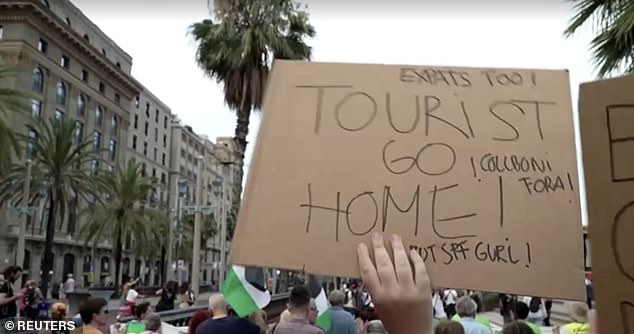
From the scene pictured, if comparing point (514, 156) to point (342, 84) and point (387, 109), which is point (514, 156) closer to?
point (387, 109)

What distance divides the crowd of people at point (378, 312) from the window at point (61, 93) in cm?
3916


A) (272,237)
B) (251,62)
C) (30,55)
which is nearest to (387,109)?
(272,237)

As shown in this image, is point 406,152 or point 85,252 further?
point 85,252

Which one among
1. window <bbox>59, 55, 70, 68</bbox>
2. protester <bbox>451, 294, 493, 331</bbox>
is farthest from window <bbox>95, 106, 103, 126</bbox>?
protester <bbox>451, 294, 493, 331</bbox>

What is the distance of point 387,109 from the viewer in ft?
5.84

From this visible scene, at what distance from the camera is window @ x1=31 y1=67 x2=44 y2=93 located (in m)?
46.9

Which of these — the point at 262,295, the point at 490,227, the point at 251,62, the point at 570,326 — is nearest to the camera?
the point at 490,227

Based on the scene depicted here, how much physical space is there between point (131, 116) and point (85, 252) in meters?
17.7

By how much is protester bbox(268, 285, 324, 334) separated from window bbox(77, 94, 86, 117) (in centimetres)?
5317

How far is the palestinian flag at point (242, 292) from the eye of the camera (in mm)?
4539

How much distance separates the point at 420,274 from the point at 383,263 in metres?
0.09

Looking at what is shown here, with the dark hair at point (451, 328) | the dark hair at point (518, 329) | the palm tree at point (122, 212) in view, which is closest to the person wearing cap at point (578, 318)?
the dark hair at point (518, 329)

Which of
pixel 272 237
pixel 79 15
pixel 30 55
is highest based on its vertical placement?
pixel 79 15

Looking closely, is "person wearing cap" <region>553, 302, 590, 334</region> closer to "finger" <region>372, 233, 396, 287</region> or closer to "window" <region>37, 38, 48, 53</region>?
"finger" <region>372, 233, 396, 287</region>
